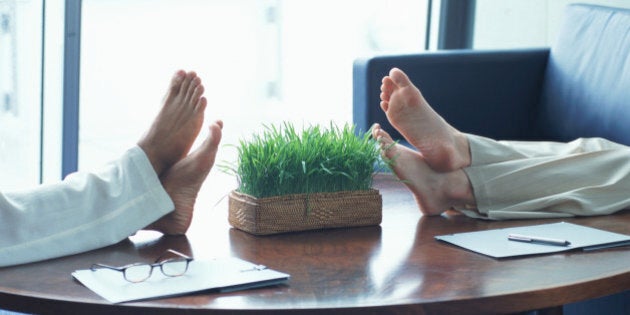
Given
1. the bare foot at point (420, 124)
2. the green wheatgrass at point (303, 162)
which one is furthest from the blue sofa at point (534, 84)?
the green wheatgrass at point (303, 162)

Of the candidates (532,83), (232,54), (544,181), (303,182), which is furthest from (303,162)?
(232,54)

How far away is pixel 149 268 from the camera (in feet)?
4.05

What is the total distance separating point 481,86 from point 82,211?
69.9 inches

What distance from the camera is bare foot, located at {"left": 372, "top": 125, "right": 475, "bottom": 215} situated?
5.43 ft

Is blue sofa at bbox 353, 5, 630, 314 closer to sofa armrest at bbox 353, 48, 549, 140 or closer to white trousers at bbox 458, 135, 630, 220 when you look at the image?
sofa armrest at bbox 353, 48, 549, 140

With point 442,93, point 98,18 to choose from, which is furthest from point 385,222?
point 98,18

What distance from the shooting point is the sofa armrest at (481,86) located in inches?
112

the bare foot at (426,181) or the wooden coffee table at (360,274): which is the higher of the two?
the bare foot at (426,181)

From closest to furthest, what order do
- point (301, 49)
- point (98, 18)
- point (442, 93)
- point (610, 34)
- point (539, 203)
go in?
1. point (539, 203)
2. point (610, 34)
3. point (442, 93)
4. point (98, 18)
5. point (301, 49)

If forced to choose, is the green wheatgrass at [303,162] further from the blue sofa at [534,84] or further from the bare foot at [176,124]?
the blue sofa at [534,84]

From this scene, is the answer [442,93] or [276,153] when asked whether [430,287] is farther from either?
[442,93]

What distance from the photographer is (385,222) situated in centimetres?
160

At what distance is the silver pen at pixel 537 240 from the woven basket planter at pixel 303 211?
23 cm

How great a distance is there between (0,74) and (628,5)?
213 centimetres
